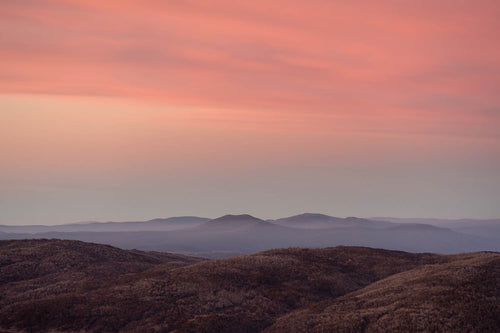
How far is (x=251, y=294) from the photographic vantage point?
4625 cm

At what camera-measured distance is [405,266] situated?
59.5 metres

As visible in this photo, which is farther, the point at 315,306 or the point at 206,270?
the point at 206,270

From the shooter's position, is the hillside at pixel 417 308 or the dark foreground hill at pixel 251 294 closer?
the hillside at pixel 417 308

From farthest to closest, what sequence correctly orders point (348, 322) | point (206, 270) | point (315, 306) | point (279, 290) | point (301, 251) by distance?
point (301, 251) → point (206, 270) → point (279, 290) → point (315, 306) → point (348, 322)

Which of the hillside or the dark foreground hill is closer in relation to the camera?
the hillside

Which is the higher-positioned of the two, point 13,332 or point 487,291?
point 487,291

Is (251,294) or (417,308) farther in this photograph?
(251,294)

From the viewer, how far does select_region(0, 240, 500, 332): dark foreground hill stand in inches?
1425

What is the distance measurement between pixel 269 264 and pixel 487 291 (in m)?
23.6

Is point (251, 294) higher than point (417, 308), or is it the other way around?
point (417, 308)

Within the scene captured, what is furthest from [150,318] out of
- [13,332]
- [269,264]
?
[269,264]

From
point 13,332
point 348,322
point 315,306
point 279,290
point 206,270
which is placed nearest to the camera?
point 348,322

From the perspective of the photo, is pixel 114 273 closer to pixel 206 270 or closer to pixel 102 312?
pixel 206 270

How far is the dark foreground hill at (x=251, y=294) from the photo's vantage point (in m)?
36.2
